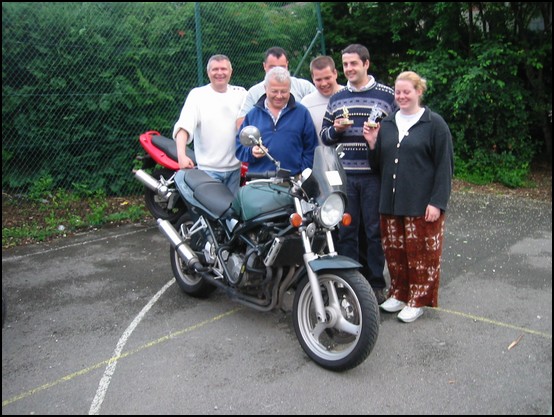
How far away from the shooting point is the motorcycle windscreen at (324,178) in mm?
3588

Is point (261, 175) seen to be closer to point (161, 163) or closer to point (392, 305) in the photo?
point (392, 305)

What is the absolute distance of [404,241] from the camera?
4.23 m

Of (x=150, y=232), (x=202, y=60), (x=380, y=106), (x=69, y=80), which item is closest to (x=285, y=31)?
(x=202, y=60)

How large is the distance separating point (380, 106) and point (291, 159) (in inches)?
30.3

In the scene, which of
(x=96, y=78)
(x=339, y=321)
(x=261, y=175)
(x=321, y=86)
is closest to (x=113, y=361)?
(x=339, y=321)

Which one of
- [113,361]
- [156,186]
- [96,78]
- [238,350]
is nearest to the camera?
[113,361]

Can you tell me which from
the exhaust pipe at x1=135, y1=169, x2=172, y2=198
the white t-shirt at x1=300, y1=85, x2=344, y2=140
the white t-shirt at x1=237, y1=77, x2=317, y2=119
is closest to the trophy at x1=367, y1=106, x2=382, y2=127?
the white t-shirt at x1=300, y1=85, x2=344, y2=140

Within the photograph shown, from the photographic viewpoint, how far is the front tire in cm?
474

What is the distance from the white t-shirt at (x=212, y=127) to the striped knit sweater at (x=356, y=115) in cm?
100

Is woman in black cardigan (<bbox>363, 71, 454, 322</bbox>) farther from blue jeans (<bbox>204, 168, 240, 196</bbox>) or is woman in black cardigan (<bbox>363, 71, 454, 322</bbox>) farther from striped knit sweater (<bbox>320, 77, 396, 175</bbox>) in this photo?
blue jeans (<bbox>204, 168, 240, 196</bbox>)

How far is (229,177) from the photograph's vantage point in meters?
5.07

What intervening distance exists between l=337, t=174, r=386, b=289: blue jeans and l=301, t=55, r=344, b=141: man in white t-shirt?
0.50 metres

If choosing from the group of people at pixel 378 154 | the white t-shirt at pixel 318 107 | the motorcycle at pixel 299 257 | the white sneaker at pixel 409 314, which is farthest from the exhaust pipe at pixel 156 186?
the white sneaker at pixel 409 314

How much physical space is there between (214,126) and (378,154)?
1550 mm
